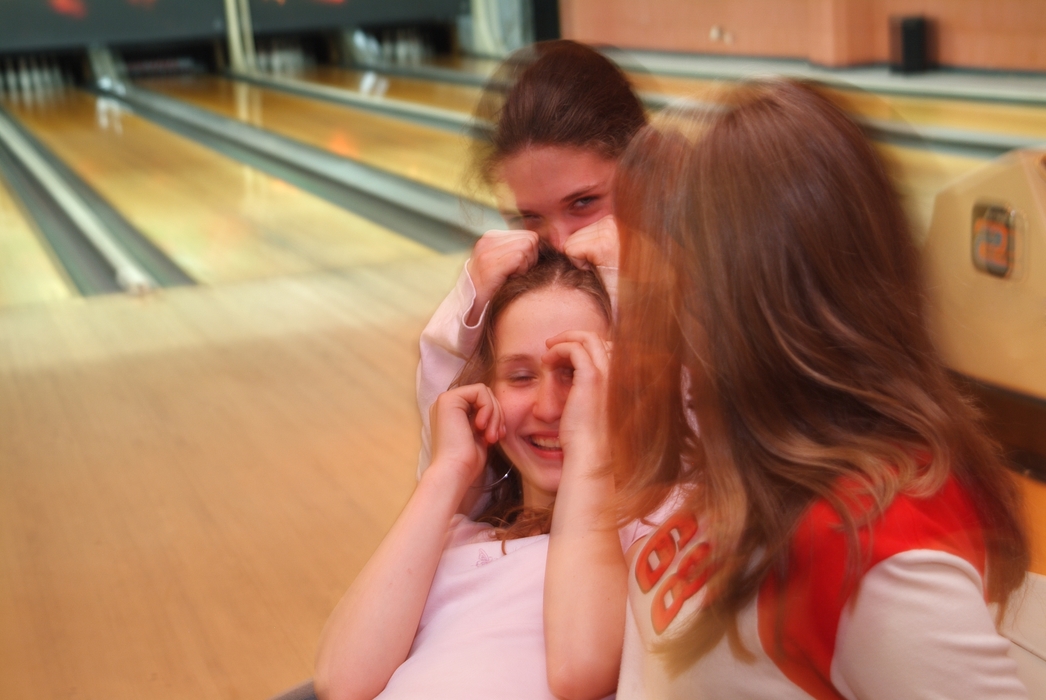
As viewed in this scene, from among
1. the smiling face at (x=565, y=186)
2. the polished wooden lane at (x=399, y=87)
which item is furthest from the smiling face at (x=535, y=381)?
the polished wooden lane at (x=399, y=87)

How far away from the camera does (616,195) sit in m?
0.64

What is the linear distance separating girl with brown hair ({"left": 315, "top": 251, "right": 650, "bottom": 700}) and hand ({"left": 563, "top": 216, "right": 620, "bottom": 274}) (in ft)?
0.04

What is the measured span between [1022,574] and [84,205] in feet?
12.5

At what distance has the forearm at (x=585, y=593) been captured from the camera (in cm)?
71

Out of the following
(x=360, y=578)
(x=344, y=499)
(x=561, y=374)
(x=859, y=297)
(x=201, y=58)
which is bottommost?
(x=344, y=499)

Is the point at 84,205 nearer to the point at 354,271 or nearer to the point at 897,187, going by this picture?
the point at 354,271

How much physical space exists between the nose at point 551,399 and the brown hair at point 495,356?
88 millimetres

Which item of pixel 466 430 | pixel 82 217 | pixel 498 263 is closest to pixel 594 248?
pixel 498 263

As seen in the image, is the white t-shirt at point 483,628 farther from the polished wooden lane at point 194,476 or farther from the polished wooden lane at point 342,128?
the polished wooden lane at point 342,128

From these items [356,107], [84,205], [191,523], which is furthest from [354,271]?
[356,107]

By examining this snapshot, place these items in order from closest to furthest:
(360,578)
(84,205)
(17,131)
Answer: (360,578) → (84,205) → (17,131)

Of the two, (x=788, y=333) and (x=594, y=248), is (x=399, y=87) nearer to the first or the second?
(x=594, y=248)

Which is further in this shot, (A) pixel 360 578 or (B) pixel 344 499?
(B) pixel 344 499

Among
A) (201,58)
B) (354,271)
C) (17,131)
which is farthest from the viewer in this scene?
(201,58)
